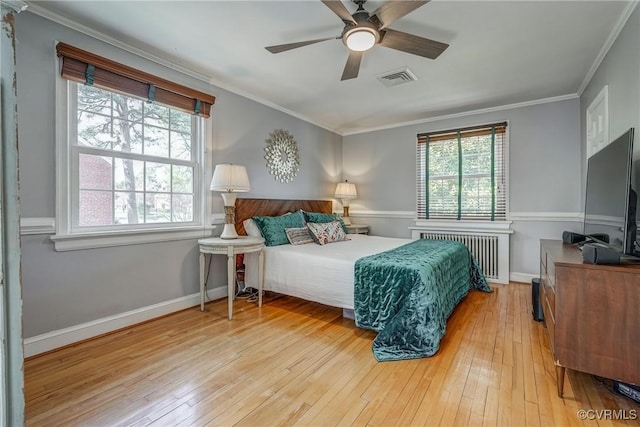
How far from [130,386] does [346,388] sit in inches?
49.5

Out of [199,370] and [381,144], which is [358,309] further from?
[381,144]

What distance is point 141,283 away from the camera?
262 cm

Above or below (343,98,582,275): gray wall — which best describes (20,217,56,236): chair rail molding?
below

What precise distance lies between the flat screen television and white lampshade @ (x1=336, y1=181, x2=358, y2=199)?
3.02 metres

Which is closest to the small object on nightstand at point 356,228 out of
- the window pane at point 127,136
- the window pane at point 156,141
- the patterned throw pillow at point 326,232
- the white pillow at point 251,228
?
the patterned throw pillow at point 326,232

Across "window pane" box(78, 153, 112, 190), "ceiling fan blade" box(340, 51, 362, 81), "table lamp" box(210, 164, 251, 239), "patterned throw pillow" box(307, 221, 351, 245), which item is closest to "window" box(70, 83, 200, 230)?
"window pane" box(78, 153, 112, 190)

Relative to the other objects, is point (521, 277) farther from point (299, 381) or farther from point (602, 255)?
point (299, 381)

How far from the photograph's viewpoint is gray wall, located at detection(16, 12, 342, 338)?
2.01m

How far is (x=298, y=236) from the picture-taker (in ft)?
11.3

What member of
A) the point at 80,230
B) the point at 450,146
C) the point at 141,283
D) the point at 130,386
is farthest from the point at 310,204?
the point at 130,386

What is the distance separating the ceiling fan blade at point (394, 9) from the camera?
5.22ft

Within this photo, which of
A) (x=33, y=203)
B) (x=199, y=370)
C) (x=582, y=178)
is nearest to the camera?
(x=199, y=370)

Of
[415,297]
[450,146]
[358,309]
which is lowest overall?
[358,309]

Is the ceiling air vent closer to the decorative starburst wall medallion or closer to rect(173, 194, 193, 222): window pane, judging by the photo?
the decorative starburst wall medallion
